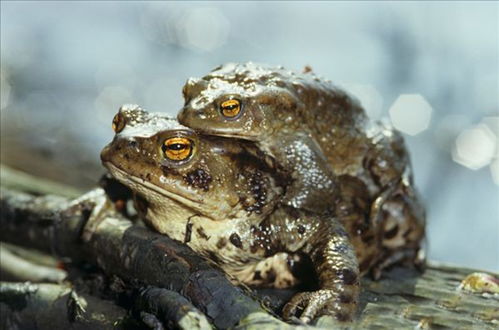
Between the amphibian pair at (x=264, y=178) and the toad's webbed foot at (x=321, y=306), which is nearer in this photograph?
the toad's webbed foot at (x=321, y=306)

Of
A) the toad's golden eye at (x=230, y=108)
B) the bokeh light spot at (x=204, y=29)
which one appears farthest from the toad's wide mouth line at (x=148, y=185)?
the bokeh light spot at (x=204, y=29)

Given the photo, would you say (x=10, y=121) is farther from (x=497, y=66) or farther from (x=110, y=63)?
(x=497, y=66)

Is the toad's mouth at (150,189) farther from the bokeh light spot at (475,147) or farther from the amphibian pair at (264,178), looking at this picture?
the bokeh light spot at (475,147)

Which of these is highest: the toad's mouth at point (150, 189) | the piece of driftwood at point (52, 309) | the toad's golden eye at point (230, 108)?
the toad's golden eye at point (230, 108)

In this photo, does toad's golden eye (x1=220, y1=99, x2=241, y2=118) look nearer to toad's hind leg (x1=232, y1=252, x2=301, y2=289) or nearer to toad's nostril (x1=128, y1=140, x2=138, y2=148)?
toad's nostril (x1=128, y1=140, x2=138, y2=148)

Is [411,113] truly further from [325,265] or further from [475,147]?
[325,265]

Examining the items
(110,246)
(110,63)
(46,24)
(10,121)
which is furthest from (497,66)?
(110,246)

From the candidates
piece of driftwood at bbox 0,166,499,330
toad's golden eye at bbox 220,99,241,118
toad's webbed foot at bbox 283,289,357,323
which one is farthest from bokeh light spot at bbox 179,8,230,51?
toad's webbed foot at bbox 283,289,357,323

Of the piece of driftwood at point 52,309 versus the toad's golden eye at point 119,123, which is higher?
the toad's golden eye at point 119,123
